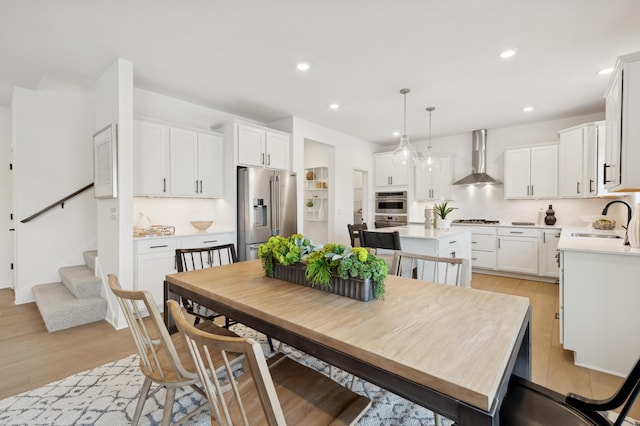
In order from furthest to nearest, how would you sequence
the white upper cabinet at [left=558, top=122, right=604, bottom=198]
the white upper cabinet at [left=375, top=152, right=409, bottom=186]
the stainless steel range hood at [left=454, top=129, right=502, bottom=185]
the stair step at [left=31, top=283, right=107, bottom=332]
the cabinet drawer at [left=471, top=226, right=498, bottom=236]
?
the white upper cabinet at [left=375, top=152, right=409, bottom=186]
the stainless steel range hood at [left=454, top=129, right=502, bottom=185]
the cabinet drawer at [left=471, top=226, right=498, bottom=236]
the white upper cabinet at [left=558, top=122, right=604, bottom=198]
the stair step at [left=31, top=283, right=107, bottom=332]

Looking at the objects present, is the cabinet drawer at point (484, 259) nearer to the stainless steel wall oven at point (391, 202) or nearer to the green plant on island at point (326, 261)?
the stainless steel wall oven at point (391, 202)

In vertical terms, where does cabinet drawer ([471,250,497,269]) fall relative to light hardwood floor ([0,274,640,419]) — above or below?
above

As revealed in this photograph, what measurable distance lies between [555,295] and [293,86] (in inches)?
179

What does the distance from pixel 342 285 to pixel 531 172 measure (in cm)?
518

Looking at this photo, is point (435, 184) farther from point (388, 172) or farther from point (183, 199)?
point (183, 199)

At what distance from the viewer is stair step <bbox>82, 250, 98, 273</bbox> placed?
361cm

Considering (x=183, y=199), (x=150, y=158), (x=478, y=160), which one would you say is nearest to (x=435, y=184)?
(x=478, y=160)

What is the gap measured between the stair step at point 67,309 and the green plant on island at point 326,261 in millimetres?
2618

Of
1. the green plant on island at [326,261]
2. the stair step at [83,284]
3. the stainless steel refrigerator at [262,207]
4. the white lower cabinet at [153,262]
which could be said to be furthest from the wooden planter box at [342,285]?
the stair step at [83,284]

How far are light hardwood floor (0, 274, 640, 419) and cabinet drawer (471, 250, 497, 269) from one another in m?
1.68

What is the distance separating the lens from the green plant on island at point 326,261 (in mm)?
1297

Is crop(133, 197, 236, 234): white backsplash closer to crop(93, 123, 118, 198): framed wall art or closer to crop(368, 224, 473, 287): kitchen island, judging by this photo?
crop(93, 123, 118, 198): framed wall art

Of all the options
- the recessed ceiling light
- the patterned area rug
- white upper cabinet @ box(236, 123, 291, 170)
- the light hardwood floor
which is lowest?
the light hardwood floor

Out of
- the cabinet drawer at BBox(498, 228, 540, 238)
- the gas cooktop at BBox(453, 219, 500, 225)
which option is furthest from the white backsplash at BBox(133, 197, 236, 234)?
the cabinet drawer at BBox(498, 228, 540, 238)
